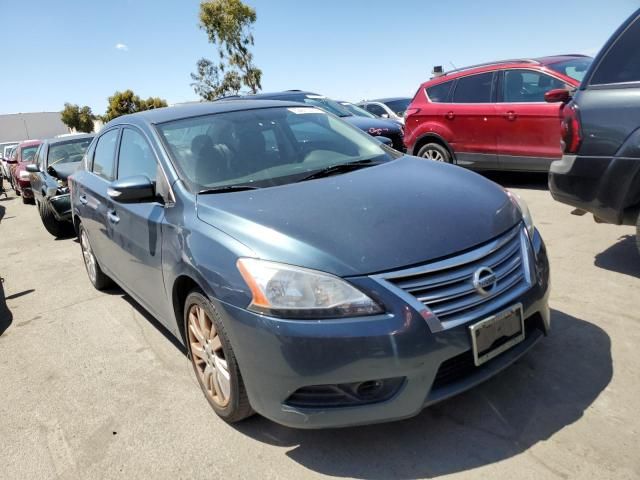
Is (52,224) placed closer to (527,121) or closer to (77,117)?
(527,121)

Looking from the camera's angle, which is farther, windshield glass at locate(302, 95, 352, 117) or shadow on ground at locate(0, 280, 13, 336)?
windshield glass at locate(302, 95, 352, 117)

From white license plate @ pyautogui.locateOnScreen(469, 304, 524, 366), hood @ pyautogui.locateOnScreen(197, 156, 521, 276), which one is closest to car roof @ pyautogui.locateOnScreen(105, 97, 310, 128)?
hood @ pyautogui.locateOnScreen(197, 156, 521, 276)

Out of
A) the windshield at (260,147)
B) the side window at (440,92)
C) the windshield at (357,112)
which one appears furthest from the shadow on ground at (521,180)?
the windshield at (260,147)

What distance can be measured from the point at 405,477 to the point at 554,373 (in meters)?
1.07

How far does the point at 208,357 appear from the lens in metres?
2.70

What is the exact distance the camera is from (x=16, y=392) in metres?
Answer: 3.35

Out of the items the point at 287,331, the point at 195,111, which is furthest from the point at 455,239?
the point at 195,111

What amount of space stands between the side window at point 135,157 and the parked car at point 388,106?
11305mm

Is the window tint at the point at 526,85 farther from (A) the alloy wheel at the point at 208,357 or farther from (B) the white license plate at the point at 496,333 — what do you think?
(A) the alloy wheel at the point at 208,357

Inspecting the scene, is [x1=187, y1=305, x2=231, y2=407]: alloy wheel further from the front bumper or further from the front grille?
the front grille

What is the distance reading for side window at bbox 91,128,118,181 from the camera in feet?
13.5

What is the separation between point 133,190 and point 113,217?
35.7 inches

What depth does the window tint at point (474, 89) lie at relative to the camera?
716 cm

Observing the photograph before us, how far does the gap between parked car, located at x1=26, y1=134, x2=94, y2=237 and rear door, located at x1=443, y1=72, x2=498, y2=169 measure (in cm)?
541
